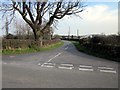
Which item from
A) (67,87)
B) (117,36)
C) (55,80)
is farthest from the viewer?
(117,36)

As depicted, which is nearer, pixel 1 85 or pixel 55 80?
pixel 1 85

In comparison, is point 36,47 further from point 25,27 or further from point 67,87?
point 25,27

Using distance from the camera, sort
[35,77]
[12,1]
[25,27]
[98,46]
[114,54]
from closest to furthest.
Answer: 1. [35,77]
2. [114,54]
3. [98,46]
4. [12,1]
5. [25,27]

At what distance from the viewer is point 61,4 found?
35.4 meters

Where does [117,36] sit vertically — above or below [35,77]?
above

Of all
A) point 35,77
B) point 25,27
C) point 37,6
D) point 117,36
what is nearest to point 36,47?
point 37,6

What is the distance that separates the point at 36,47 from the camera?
3064cm

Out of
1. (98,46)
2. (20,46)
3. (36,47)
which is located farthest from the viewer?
(36,47)

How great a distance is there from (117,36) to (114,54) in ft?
6.90

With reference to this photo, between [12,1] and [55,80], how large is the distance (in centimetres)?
2572

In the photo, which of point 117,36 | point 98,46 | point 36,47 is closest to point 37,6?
point 36,47

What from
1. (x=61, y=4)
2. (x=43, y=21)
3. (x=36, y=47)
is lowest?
(x=36, y=47)

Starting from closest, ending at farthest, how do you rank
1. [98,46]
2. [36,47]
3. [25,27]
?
[98,46] < [36,47] < [25,27]

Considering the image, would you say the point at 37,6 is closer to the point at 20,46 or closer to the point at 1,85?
the point at 20,46
